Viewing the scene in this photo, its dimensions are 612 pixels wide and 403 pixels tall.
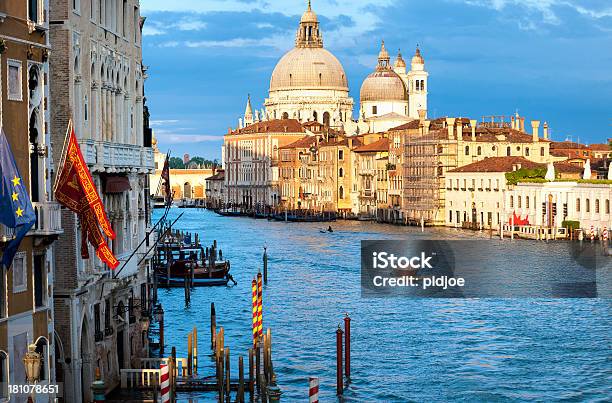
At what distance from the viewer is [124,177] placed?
1759cm

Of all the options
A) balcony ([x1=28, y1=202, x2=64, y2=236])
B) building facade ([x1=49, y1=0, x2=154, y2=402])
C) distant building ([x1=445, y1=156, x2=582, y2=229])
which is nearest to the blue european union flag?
balcony ([x1=28, y1=202, x2=64, y2=236])

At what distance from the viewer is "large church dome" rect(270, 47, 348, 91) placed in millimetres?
137750

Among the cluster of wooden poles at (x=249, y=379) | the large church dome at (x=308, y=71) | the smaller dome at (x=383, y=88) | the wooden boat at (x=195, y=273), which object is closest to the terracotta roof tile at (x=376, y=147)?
the smaller dome at (x=383, y=88)

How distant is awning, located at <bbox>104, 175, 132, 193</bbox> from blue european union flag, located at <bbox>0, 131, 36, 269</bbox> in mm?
4626

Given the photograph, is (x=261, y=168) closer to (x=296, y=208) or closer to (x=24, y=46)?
(x=296, y=208)

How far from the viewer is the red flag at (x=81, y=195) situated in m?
13.6

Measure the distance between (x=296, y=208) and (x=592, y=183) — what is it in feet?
195

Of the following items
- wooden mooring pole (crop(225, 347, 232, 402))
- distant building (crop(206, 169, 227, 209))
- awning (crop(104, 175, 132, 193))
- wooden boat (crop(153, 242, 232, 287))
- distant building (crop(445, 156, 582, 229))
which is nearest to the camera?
awning (crop(104, 175, 132, 193))

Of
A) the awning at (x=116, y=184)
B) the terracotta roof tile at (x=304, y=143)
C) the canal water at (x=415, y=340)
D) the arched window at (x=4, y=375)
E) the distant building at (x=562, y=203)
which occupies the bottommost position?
the canal water at (x=415, y=340)

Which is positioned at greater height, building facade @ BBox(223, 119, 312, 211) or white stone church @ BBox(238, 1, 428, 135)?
Result: white stone church @ BBox(238, 1, 428, 135)

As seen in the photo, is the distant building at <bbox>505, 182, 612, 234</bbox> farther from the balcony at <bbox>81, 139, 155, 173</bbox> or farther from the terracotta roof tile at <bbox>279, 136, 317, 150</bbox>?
the terracotta roof tile at <bbox>279, 136, 317, 150</bbox>

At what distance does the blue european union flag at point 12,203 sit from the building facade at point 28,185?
0.10m

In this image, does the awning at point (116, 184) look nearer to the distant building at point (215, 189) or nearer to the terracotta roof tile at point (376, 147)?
the terracotta roof tile at point (376, 147)

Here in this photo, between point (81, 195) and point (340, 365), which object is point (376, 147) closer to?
point (340, 365)
